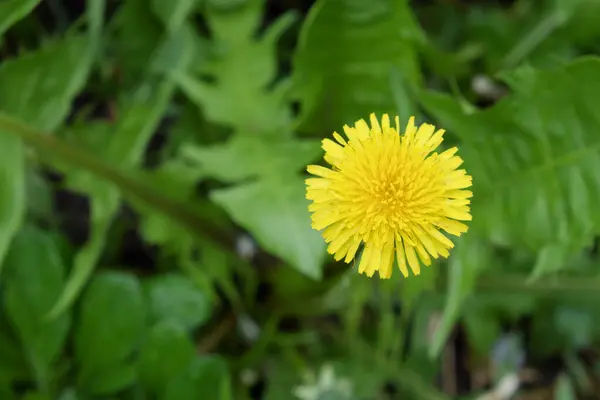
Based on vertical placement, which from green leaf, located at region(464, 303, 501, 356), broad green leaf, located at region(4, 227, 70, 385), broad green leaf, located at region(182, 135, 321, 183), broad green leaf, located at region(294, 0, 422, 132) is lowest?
green leaf, located at region(464, 303, 501, 356)

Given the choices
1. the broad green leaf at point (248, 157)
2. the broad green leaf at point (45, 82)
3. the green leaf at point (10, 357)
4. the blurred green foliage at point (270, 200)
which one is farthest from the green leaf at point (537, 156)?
the green leaf at point (10, 357)

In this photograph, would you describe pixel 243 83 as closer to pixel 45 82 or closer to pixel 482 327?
pixel 45 82

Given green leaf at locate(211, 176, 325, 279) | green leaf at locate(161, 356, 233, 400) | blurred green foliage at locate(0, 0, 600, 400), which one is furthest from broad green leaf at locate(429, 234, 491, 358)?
green leaf at locate(161, 356, 233, 400)

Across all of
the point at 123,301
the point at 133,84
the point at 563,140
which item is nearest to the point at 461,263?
the point at 563,140

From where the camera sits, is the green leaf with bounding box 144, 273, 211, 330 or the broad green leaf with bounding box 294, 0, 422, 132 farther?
the green leaf with bounding box 144, 273, 211, 330

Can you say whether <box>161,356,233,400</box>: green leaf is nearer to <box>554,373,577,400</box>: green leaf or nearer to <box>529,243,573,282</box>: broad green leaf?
<box>529,243,573,282</box>: broad green leaf

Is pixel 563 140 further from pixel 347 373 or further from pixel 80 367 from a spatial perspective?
pixel 80 367
